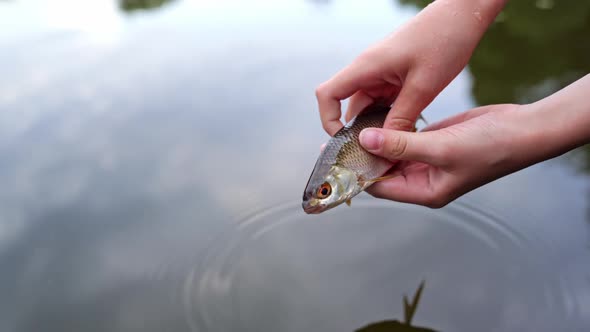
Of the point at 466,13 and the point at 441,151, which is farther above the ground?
the point at 466,13

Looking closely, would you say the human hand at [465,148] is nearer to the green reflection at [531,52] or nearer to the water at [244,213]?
the water at [244,213]

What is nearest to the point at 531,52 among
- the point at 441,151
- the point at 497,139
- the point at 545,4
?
the point at 545,4

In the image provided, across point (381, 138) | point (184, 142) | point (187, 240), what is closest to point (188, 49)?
point (184, 142)

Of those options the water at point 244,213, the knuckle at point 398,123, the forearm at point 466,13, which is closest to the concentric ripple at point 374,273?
the water at point 244,213

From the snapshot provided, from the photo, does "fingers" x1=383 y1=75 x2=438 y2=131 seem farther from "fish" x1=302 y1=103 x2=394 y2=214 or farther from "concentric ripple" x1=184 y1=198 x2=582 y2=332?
"concentric ripple" x1=184 y1=198 x2=582 y2=332

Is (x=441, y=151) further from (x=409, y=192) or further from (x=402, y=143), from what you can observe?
(x=409, y=192)

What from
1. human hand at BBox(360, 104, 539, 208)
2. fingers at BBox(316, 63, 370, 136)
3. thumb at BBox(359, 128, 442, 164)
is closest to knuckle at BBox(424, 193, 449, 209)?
human hand at BBox(360, 104, 539, 208)
